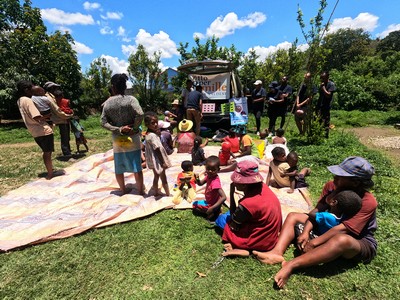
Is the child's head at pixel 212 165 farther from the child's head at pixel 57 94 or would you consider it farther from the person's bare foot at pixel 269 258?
the child's head at pixel 57 94

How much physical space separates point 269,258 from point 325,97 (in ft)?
19.7

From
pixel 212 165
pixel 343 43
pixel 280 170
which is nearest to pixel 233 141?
pixel 280 170

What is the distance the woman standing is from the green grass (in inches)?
41.7

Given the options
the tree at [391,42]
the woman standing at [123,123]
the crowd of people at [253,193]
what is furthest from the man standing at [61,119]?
the tree at [391,42]

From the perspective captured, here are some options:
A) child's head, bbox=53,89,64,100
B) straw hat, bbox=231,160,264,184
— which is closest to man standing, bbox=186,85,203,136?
child's head, bbox=53,89,64,100

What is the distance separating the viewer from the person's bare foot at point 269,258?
8.55 ft

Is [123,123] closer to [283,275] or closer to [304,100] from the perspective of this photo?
[283,275]

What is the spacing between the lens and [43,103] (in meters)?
5.38

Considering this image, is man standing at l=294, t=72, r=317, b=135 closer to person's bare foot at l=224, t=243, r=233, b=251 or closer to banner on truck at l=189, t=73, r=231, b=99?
banner on truck at l=189, t=73, r=231, b=99

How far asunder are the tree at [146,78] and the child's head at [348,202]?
1804 cm

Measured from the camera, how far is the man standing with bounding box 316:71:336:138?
6.95 meters

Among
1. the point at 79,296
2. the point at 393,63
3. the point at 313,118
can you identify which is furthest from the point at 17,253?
the point at 393,63

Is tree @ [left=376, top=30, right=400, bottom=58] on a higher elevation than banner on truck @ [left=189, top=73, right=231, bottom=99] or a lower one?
higher

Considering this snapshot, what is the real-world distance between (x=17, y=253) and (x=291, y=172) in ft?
13.5
